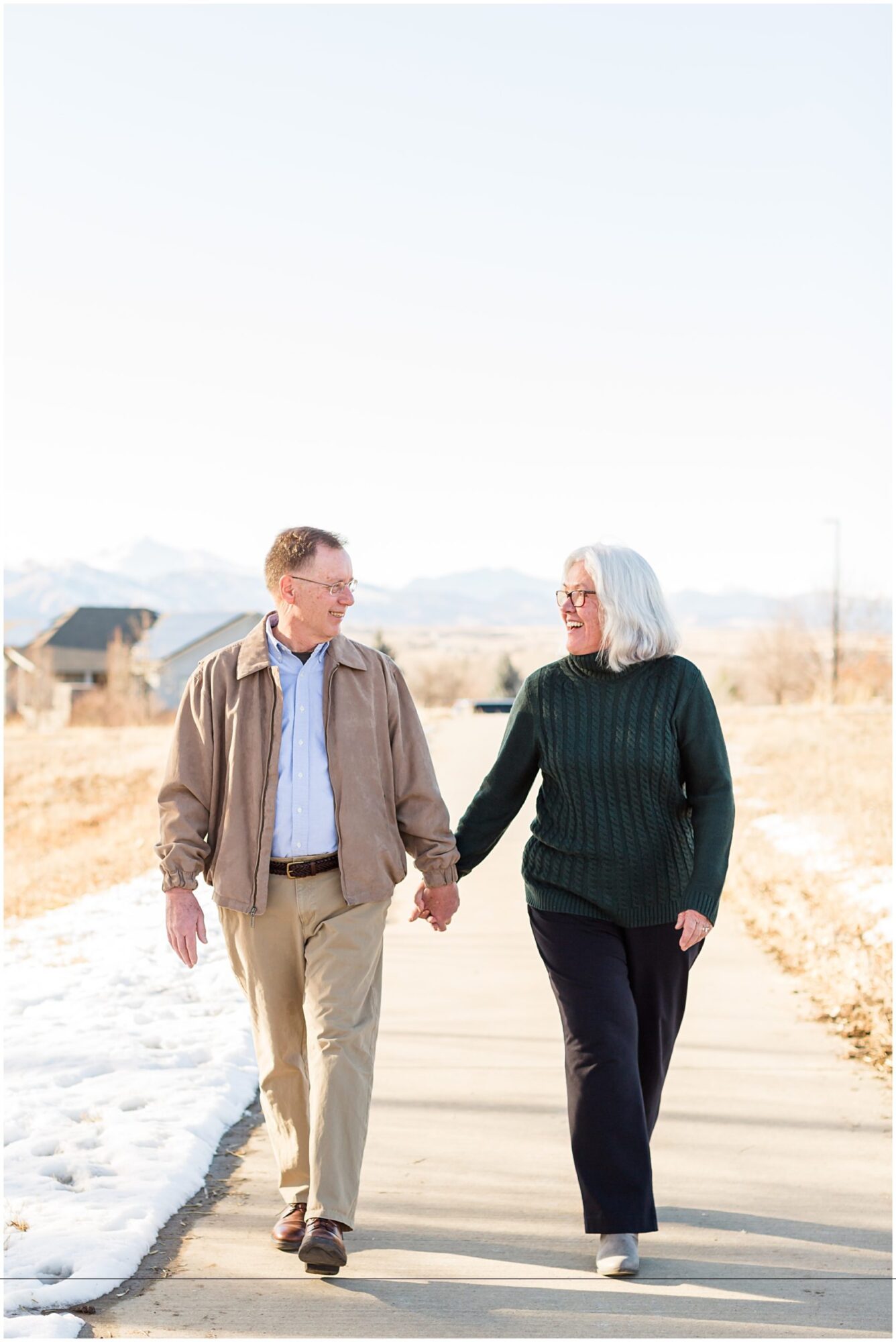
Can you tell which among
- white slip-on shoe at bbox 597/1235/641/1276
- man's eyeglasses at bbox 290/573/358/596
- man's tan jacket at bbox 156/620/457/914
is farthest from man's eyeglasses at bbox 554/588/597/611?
white slip-on shoe at bbox 597/1235/641/1276

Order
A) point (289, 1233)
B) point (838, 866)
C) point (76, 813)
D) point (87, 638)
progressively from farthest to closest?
point (87, 638) → point (76, 813) → point (838, 866) → point (289, 1233)

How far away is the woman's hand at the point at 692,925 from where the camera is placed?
3969 mm

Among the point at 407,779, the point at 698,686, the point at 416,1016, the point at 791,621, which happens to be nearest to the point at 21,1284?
the point at 407,779

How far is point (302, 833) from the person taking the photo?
398 centimetres

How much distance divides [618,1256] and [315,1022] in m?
1.06

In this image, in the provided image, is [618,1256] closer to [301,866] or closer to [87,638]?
[301,866]

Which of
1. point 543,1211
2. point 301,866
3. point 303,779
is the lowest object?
point 543,1211

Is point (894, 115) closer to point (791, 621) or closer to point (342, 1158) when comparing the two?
point (342, 1158)

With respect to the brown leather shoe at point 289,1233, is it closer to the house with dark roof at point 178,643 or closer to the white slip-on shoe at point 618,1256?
the white slip-on shoe at point 618,1256

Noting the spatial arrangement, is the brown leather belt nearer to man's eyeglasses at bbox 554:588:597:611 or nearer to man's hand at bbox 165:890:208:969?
man's hand at bbox 165:890:208:969

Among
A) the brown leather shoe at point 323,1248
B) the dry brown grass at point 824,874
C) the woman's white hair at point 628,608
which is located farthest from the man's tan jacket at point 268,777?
the dry brown grass at point 824,874

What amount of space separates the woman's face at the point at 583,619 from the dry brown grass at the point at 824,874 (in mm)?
2731

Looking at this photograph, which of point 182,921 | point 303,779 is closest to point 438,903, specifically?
point 303,779

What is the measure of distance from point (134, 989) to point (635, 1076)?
3.86 m
